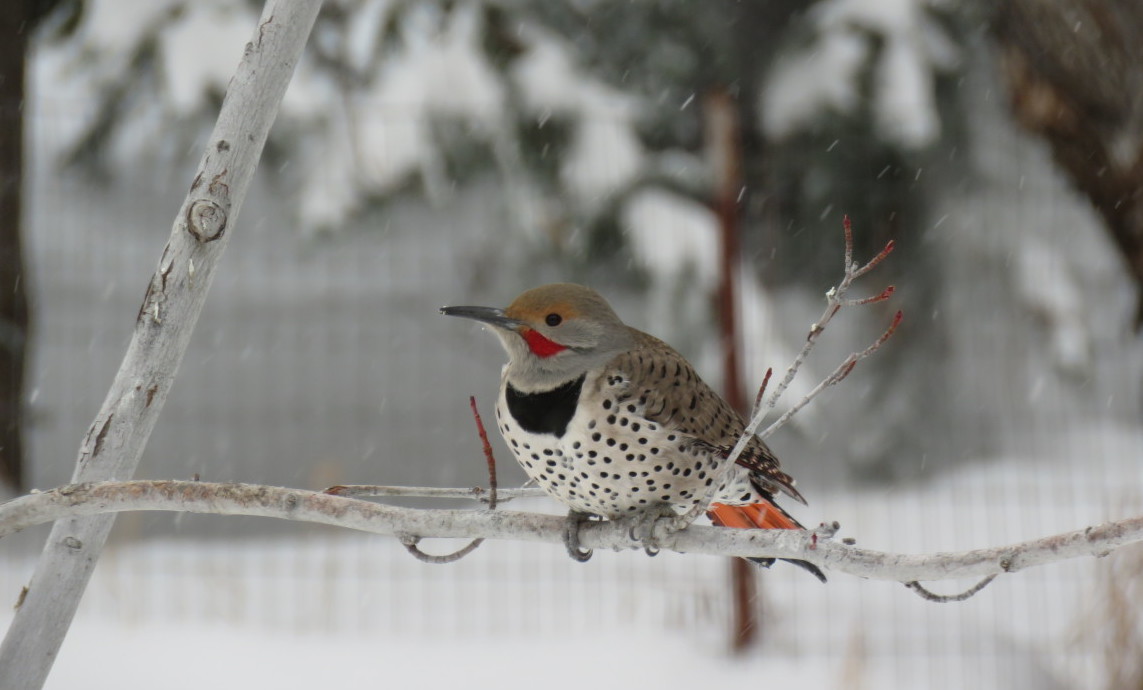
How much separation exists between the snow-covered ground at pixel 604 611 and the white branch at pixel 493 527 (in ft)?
10.2

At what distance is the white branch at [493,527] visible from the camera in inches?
50.6

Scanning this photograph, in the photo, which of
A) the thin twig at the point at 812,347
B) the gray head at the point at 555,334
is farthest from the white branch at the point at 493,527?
the gray head at the point at 555,334

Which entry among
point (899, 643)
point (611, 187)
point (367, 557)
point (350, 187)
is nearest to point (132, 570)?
point (367, 557)

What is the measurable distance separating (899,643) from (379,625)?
2.54 meters

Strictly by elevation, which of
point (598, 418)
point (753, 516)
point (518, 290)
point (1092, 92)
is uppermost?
point (1092, 92)

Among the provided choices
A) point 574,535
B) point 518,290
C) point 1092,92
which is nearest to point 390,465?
point 518,290

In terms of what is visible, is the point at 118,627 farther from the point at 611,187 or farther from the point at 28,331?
the point at 611,187

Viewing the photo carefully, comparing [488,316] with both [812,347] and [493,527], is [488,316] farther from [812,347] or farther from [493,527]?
[812,347]

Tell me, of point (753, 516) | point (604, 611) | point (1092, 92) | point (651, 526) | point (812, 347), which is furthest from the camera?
point (604, 611)

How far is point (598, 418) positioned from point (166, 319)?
0.68 m

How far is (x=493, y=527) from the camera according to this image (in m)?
1.58

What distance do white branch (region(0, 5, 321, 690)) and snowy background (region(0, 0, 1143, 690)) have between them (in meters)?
3.09

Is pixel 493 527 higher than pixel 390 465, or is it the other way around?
pixel 390 465

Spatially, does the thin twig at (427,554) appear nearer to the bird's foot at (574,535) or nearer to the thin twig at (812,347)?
the bird's foot at (574,535)
